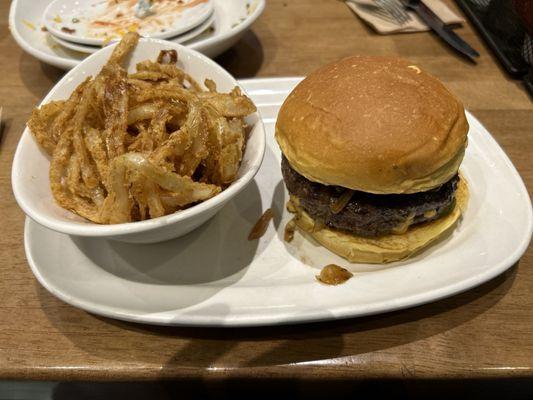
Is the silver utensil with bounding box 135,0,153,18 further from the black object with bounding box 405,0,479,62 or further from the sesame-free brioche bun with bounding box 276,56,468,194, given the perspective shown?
the black object with bounding box 405,0,479,62

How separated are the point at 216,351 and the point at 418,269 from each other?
63 cm

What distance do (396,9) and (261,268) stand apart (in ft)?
6.67

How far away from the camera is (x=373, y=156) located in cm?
121

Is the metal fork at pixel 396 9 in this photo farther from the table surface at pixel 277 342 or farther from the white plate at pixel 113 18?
the table surface at pixel 277 342

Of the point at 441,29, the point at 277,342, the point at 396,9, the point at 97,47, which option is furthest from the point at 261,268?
the point at 396,9

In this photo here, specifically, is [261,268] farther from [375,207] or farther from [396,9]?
[396,9]

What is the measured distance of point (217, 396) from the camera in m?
1.39

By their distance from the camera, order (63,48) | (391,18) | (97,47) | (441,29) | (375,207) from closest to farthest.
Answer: (375,207) < (97,47) < (63,48) < (441,29) < (391,18)

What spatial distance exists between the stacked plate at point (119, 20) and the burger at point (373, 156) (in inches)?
40.3

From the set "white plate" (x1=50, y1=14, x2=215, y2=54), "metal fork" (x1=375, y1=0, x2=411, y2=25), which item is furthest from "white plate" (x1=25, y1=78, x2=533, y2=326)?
"metal fork" (x1=375, y1=0, x2=411, y2=25)

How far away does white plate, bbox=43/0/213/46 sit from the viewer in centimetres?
215

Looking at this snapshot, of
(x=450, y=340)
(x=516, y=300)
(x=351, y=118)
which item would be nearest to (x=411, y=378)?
(x=450, y=340)

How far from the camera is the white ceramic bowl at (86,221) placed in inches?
42.5

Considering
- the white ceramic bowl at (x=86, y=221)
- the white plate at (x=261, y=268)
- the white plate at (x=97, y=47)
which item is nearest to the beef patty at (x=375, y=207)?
the white plate at (x=261, y=268)
